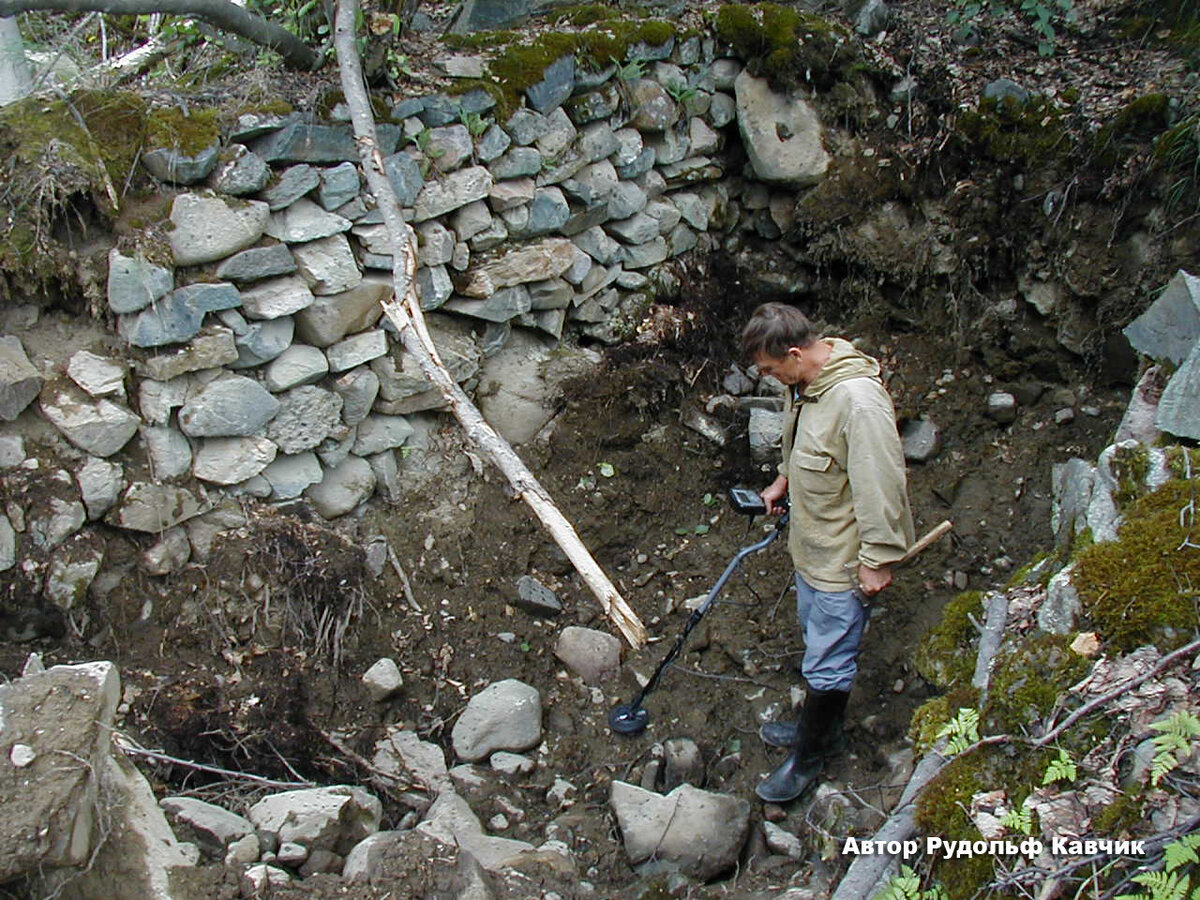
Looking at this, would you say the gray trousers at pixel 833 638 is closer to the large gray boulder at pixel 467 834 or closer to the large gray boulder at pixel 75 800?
the large gray boulder at pixel 467 834

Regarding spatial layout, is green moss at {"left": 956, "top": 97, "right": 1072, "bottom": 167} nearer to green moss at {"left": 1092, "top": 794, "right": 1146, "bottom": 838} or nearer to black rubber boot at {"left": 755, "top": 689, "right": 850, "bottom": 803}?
black rubber boot at {"left": 755, "top": 689, "right": 850, "bottom": 803}

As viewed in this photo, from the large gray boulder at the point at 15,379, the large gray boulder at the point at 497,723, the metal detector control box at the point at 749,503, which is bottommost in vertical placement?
the large gray boulder at the point at 497,723

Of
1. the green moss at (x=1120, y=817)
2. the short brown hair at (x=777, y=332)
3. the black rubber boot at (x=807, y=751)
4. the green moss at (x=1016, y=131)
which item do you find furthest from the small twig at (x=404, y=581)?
the green moss at (x=1016, y=131)

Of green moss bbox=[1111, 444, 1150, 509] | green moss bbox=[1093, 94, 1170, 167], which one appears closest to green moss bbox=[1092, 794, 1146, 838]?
green moss bbox=[1111, 444, 1150, 509]

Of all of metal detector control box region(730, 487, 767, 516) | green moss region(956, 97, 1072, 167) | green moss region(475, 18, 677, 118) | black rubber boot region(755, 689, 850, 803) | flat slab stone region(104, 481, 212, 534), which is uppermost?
green moss region(475, 18, 677, 118)

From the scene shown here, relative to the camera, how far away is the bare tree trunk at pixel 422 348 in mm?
3227

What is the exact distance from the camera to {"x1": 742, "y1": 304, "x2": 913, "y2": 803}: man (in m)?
3.18

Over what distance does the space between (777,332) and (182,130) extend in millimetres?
2481

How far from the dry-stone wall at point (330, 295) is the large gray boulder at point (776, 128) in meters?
0.35

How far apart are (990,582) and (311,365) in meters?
3.17

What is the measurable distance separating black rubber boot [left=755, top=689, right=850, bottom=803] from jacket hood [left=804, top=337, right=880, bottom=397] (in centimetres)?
111

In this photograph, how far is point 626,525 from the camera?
481 cm

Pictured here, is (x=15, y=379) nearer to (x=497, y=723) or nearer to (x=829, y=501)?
(x=497, y=723)

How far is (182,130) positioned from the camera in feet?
12.6
